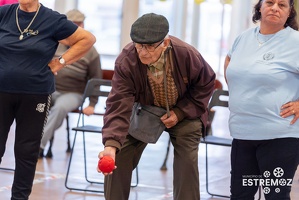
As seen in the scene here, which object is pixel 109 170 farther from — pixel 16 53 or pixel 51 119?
pixel 51 119

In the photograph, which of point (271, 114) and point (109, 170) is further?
point (271, 114)

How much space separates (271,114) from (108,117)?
2.68ft

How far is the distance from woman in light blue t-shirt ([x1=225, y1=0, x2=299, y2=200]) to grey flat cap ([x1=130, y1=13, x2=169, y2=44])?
459 mm

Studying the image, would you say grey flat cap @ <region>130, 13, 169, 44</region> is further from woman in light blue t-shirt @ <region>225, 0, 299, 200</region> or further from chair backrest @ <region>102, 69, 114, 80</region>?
chair backrest @ <region>102, 69, 114, 80</region>

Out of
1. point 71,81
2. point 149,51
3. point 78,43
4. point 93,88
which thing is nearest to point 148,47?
point 149,51

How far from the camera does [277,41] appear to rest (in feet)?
12.4

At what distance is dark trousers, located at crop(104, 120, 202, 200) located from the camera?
13.2ft

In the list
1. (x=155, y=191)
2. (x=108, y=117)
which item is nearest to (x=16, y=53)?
(x=108, y=117)

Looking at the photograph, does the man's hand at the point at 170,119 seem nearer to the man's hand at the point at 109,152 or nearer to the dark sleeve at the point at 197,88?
the dark sleeve at the point at 197,88

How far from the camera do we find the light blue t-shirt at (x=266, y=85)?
3.73 metres

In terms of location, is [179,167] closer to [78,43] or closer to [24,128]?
[24,128]

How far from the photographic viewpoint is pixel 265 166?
3.76 m

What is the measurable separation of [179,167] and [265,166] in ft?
1.66

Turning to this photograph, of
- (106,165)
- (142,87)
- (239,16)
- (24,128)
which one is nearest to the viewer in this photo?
(106,165)
